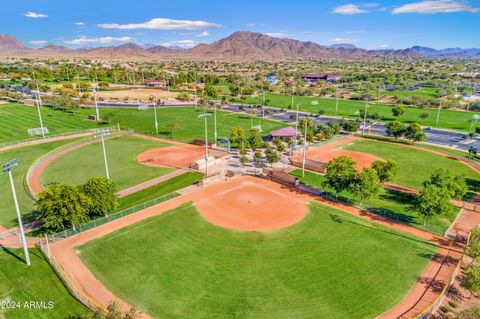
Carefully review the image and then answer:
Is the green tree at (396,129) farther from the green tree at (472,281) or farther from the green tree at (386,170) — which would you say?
the green tree at (472,281)

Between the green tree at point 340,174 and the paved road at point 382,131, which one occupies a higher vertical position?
the green tree at point 340,174

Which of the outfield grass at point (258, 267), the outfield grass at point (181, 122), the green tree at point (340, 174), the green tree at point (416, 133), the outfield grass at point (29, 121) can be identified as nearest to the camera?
the outfield grass at point (258, 267)

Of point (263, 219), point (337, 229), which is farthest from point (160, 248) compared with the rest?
point (337, 229)

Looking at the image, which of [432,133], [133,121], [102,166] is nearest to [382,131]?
[432,133]

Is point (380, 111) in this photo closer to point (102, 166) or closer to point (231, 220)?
point (231, 220)

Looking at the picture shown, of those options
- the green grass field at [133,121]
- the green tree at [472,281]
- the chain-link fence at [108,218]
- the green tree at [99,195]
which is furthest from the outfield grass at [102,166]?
the green tree at [472,281]

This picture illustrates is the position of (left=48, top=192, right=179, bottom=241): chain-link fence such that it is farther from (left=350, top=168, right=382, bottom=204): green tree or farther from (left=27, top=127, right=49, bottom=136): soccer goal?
(left=27, top=127, right=49, bottom=136): soccer goal

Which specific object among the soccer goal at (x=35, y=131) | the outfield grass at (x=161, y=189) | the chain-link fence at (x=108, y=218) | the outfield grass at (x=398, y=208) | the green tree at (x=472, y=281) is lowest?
the outfield grass at (x=398, y=208)
